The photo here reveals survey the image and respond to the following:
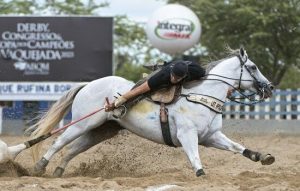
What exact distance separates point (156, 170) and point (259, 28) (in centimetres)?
1505

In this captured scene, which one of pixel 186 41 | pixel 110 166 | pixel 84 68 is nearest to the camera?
pixel 110 166

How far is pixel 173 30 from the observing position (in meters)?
18.4

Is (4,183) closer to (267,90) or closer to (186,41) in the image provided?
(267,90)

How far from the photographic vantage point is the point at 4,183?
7.12m

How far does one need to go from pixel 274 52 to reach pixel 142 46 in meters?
9.55

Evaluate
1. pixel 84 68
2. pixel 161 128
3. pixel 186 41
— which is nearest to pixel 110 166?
pixel 161 128

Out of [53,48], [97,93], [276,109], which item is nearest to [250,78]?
[97,93]

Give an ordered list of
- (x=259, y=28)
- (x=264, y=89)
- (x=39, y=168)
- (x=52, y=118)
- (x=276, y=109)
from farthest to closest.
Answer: (x=259, y=28)
(x=276, y=109)
(x=52, y=118)
(x=39, y=168)
(x=264, y=89)

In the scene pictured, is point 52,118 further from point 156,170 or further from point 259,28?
point 259,28

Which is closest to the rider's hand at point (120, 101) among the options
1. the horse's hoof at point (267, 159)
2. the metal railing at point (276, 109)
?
the horse's hoof at point (267, 159)

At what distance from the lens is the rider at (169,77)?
801cm

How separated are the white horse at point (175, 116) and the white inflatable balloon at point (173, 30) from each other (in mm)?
9430

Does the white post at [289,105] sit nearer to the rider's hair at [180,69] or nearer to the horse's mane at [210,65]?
the horse's mane at [210,65]

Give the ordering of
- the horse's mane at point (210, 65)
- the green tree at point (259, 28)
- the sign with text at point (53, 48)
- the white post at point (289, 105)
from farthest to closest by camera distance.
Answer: the green tree at point (259, 28)
the white post at point (289, 105)
the sign with text at point (53, 48)
the horse's mane at point (210, 65)
